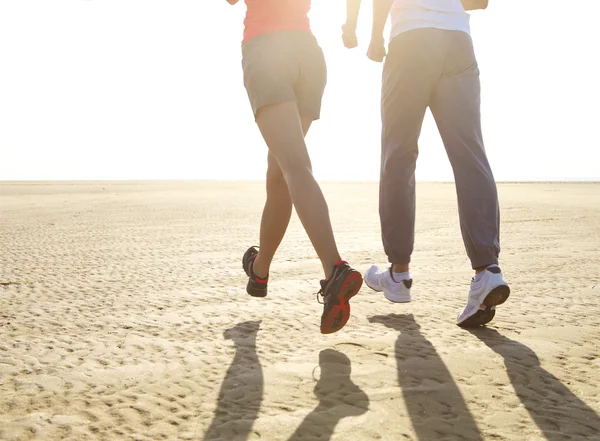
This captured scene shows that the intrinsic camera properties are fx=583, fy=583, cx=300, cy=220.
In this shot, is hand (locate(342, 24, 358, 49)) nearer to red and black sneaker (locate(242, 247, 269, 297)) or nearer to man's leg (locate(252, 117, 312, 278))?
man's leg (locate(252, 117, 312, 278))

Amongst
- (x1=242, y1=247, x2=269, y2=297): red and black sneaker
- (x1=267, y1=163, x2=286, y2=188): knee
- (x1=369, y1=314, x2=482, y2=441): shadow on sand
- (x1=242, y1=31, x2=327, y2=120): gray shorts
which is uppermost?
(x1=242, y1=31, x2=327, y2=120): gray shorts

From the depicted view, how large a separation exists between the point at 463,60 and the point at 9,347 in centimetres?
223

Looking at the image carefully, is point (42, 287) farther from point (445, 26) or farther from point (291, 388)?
point (445, 26)

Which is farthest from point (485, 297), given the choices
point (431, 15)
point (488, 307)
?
point (431, 15)

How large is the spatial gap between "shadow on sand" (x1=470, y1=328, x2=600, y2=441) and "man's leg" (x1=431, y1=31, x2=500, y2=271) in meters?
0.49

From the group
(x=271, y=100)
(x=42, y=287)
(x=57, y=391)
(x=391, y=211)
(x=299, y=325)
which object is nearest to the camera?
(x=57, y=391)

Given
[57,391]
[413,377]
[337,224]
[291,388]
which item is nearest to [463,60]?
[413,377]

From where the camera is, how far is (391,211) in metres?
2.83

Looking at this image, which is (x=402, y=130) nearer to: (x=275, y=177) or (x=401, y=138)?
(x=401, y=138)

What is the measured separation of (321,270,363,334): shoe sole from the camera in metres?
2.08

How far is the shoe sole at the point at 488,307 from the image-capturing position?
7.80 ft

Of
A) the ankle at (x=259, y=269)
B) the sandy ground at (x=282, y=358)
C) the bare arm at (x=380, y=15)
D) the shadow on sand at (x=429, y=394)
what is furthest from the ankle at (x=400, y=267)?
the bare arm at (x=380, y=15)

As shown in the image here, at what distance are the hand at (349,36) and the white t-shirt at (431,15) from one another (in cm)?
23

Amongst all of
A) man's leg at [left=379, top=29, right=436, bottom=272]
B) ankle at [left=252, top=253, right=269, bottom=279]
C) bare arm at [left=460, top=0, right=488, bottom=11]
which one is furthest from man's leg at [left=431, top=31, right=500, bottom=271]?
ankle at [left=252, top=253, right=269, bottom=279]
